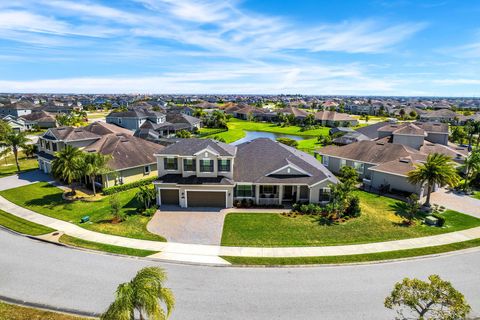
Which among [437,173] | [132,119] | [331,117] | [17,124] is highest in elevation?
[331,117]

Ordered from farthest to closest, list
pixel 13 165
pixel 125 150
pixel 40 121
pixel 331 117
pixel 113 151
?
pixel 331 117 < pixel 40 121 < pixel 13 165 < pixel 125 150 < pixel 113 151

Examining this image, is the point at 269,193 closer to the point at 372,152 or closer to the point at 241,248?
the point at 241,248

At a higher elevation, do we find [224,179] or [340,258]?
[224,179]

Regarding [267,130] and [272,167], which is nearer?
[272,167]

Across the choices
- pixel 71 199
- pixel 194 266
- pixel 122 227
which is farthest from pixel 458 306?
pixel 71 199

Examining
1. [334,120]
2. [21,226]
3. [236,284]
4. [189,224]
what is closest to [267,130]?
[334,120]

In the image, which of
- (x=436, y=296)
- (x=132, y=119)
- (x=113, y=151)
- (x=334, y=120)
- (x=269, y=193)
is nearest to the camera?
(x=436, y=296)

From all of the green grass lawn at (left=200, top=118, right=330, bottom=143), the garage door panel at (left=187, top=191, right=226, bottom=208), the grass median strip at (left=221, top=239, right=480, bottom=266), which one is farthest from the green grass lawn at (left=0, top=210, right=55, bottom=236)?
the green grass lawn at (left=200, top=118, right=330, bottom=143)
